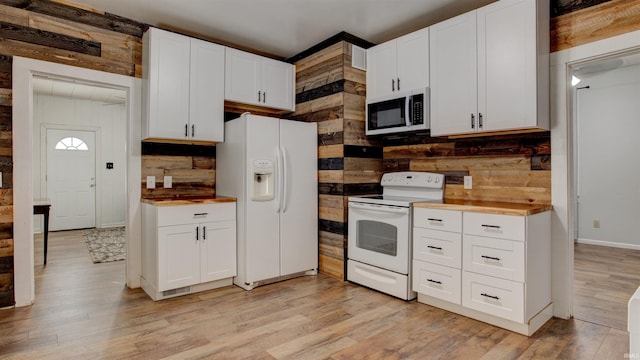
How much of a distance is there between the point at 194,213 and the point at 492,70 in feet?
9.11

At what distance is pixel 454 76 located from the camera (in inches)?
119

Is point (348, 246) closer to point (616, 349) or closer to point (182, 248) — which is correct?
point (182, 248)

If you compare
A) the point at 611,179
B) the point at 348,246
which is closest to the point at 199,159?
the point at 348,246

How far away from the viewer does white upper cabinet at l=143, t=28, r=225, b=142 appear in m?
3.27

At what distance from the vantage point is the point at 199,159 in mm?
3883

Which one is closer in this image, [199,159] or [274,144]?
[274,144]

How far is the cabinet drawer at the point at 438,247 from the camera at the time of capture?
2789 millimetres

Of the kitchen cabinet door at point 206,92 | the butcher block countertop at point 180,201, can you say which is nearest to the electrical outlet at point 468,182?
the butcher block countertop at point 180,201

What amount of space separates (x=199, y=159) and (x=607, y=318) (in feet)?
12.7

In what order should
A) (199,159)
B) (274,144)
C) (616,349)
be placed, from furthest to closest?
(199,159) → (274,144) → (616,349)

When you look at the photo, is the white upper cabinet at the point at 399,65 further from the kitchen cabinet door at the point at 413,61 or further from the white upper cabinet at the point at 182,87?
the white upper cabinet at the point at 182,87

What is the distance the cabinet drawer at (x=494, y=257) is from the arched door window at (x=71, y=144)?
23.9 feet

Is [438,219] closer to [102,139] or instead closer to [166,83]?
[166,83]

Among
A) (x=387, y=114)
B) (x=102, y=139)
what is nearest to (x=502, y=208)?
(x=387, y=114)
